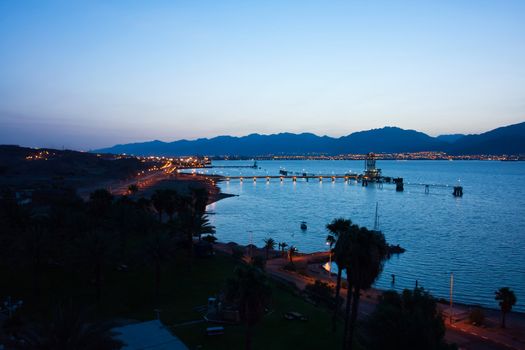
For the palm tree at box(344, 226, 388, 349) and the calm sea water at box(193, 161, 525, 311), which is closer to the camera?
the palm tree at box(344, 226, 388, 349)

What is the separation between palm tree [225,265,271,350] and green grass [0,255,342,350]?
4345 mm

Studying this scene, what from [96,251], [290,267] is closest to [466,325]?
[290,267]

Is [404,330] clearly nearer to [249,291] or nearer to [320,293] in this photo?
[249,291]

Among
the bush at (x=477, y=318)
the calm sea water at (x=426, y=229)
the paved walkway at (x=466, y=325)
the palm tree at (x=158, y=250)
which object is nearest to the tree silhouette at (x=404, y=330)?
the paved walkway at (x=466, y=325)

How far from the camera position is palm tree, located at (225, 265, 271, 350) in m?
18.5

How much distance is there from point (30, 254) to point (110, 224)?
42.7ft

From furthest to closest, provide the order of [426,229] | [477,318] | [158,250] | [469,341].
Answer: [426,229]
[477,318]
[469,341]
[158,250]

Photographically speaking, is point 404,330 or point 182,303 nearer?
point 404,330

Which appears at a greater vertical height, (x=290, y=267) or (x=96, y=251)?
(x=96, y=251)

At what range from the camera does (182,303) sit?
28.1m

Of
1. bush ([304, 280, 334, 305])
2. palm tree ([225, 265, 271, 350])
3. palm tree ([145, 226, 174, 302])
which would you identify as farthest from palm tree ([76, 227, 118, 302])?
bush ([304, 280, 334, 305])

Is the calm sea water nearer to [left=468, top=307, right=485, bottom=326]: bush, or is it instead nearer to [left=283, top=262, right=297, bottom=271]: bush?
[left=468, top=307, right=485, bottom=326]: bush

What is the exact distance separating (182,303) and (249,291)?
37.4 ft

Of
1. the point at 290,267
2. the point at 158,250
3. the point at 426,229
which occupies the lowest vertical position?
the point at 426,229
